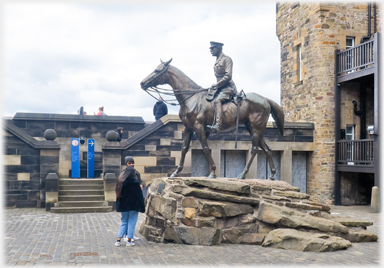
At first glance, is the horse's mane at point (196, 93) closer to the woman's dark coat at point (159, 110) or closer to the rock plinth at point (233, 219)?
the rock plinth at point (233, 219)

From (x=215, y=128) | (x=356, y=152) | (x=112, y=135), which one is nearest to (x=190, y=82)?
(x=215, y=128)

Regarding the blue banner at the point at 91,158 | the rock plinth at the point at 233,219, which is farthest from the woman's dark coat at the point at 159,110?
the rock plinth at the point at 233,219

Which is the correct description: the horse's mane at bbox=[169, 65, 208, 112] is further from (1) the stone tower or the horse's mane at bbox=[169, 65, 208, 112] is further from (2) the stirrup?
(1) the stone tower

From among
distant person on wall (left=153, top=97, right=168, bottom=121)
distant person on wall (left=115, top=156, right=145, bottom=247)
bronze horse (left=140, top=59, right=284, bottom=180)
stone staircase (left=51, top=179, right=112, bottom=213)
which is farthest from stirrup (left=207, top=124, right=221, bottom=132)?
distant person on wall (left=153, top=97, right=168, bottom=121)

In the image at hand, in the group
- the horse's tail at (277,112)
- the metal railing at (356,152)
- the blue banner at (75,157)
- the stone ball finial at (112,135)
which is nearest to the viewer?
the horse's tail at (277,112)

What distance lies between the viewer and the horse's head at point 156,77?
1031 cm

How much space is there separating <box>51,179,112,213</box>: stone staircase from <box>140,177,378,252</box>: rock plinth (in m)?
5.36

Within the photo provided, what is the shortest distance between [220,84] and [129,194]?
135 inches

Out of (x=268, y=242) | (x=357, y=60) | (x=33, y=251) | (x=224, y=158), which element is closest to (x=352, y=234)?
(x=268, y=242)

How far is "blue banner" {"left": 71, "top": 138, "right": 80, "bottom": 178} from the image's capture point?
16.7 metres

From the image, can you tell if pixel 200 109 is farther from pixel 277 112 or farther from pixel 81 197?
pixel 81 197

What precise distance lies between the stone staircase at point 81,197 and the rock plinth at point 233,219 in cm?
536

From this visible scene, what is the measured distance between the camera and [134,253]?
7.92 metres

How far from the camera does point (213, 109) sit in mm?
10266
